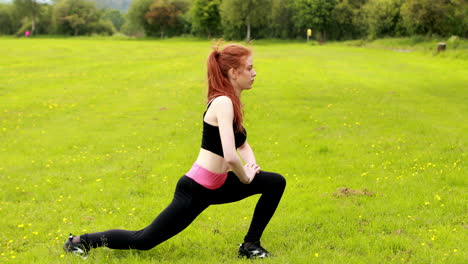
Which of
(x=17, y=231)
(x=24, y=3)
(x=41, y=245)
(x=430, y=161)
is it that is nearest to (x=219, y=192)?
(x=41, y=245)

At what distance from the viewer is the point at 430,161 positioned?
10.9m

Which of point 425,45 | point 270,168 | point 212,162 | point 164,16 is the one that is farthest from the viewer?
point 164,16

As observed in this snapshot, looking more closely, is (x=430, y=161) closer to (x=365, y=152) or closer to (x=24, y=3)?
(x=365, y=152)

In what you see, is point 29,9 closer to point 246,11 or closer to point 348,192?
point 246,11

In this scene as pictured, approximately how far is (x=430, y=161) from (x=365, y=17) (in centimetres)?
8716

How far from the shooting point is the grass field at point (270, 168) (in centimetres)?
654

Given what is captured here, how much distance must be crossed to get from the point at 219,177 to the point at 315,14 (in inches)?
3981

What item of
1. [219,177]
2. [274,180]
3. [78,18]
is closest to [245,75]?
[219,177]

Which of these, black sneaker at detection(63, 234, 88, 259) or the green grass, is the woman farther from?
the green grass

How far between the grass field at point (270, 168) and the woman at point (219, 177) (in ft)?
1.17

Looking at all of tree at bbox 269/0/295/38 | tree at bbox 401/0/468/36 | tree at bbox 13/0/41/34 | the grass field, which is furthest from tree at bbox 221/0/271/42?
the grass field

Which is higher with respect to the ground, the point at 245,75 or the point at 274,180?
the point at 245,75

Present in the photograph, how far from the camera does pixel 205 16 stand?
348 ft

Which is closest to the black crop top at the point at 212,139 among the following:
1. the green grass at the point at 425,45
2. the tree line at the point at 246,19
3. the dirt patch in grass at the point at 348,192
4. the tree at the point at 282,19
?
the dirt patch in grass at the point at 348,192
